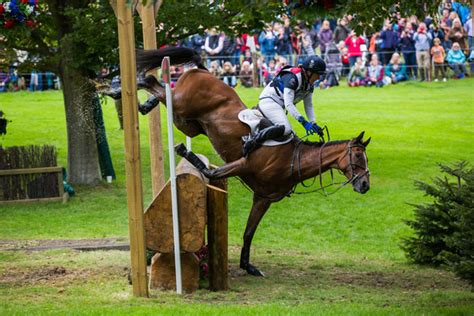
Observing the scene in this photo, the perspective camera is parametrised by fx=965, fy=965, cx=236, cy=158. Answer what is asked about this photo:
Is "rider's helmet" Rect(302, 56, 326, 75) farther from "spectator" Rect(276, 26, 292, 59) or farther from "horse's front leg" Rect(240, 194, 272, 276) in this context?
"spectator" Rect(276, 26, 292, 59)

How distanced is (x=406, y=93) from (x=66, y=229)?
700 inches

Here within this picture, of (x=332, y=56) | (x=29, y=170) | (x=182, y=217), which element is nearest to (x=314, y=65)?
(x=182, y=217)

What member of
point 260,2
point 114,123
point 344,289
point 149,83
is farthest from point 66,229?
point 114,123

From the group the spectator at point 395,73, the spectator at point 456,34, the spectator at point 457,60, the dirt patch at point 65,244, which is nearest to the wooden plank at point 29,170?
the dirt patch at point 65,244

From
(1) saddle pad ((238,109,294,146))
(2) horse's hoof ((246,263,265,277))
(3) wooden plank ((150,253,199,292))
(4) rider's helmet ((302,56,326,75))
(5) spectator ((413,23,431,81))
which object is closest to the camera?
(3) wooden plank ((150,253,199,292))

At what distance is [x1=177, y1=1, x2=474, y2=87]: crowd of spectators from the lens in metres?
32.1

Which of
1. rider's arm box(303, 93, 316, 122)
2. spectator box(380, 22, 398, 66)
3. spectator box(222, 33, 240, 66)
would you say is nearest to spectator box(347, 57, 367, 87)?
spectator box(380, 22, 398, 66)

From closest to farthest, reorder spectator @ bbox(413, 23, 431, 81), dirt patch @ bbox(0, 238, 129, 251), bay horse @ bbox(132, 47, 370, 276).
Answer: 1. bay horse @ bbox(132, 47, 370, 276)
2. dirt patch @ bbox(0, 238, 129, 251)
3. spectator @ bbox(413, 23, 431, 81)

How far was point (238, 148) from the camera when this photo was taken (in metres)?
11.7

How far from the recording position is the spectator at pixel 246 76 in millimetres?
32594

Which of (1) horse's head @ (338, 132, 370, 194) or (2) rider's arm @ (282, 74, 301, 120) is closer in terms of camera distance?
(1) horse's head @ (338, 132, 370, 194)

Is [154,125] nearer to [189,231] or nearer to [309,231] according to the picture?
[189,231]

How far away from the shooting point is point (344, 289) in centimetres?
1102

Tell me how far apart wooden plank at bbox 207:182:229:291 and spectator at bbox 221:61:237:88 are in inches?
849
